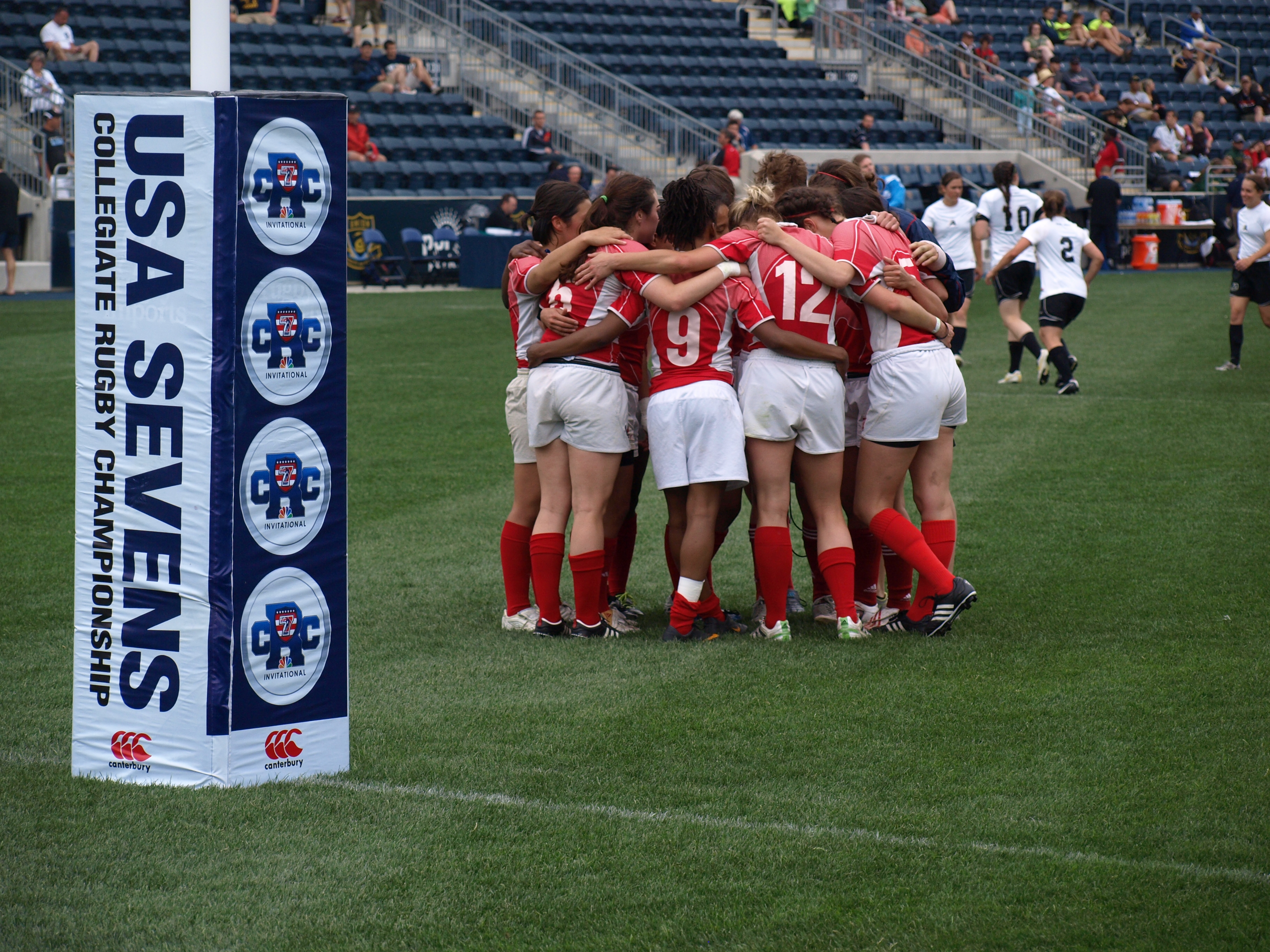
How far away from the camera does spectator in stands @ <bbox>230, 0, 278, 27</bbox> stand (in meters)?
26.3

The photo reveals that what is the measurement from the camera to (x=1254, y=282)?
1344 cm

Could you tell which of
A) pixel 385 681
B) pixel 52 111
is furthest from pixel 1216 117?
pixel 385 681

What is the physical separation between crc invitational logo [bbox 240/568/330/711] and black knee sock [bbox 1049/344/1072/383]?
9.50 metres

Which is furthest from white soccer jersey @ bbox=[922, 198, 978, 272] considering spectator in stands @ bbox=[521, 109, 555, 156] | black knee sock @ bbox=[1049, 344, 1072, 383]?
spectator in stands @ bbox=[521, 109, 555, 156]

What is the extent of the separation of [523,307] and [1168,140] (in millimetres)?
29908

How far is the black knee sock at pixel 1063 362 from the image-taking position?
1224 cm

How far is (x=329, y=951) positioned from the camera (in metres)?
3.06

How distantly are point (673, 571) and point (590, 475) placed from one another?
62 centimetres

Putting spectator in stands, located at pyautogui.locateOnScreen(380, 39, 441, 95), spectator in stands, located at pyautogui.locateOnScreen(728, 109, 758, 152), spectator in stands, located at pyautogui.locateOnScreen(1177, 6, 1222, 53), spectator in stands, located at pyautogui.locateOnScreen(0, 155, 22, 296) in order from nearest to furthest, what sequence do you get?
spectator in stands, located at pyautogui.locateOnScreen(0, 155, 22, 296) < spectator in stands, located at pyautogui.locateOnScreen(728, 109, 758, 152) < spectator in stands, located at pyautogui.locateOnScreen(380, 39, 441, 95) < spectator in stands, located at pyautogui.locateOnScreen(1177, 6, 1222, 53)

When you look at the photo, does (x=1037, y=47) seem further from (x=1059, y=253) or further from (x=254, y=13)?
(x=1059, y=253)

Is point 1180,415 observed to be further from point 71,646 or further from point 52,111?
point 52,111

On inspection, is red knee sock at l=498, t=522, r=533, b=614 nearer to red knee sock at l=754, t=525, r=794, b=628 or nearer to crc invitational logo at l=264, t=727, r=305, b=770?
red knee sock at l=754, t=525, r=794, b=628

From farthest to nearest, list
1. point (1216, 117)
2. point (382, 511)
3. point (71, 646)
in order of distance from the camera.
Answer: point (1216, 117)
point (382, 511)
point (71, 646)

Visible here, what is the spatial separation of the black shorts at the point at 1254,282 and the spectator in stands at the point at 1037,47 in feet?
70.3
